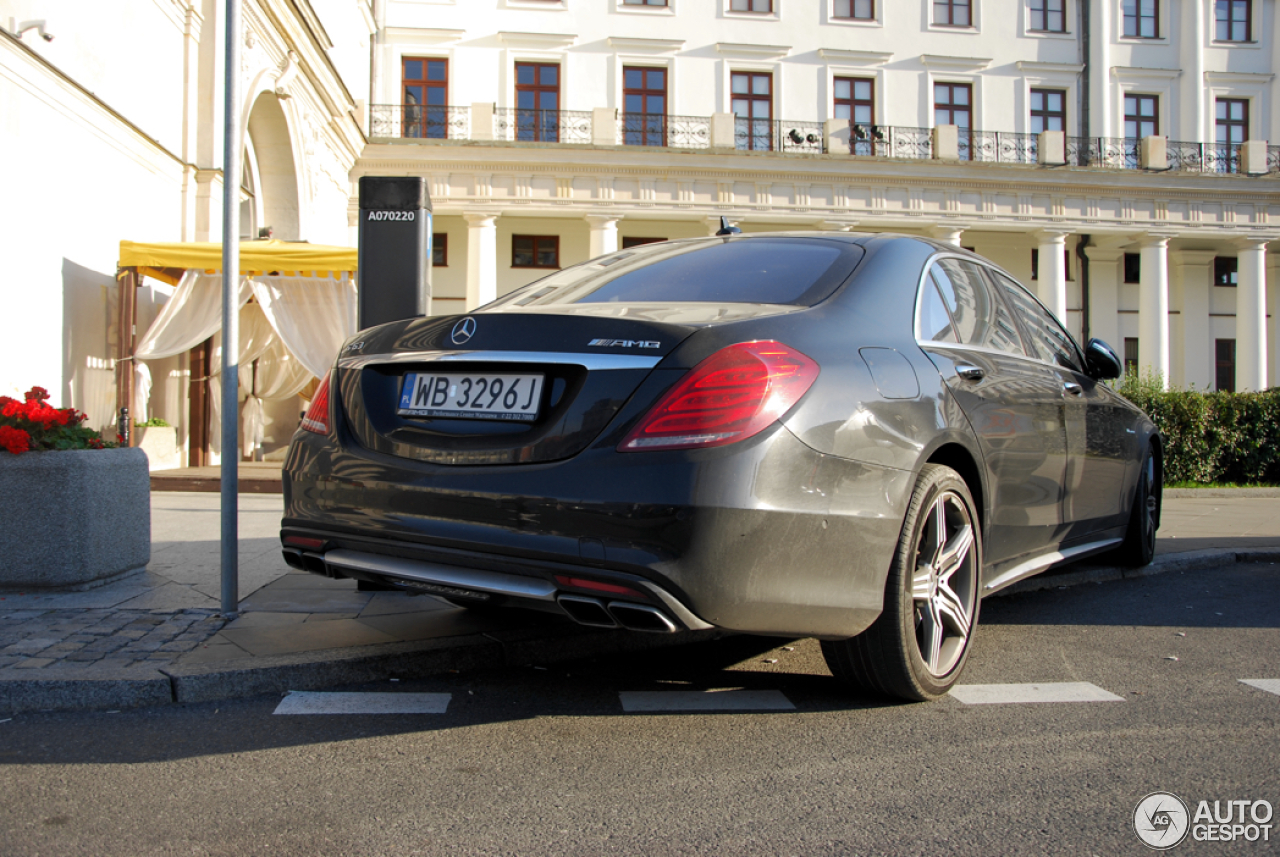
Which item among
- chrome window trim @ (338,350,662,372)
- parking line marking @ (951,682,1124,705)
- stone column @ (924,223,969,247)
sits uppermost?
stone column @ (924,223,969,247)

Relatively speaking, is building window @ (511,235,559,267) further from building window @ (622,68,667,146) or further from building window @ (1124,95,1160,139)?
building window @ (1124,95,1160,139)

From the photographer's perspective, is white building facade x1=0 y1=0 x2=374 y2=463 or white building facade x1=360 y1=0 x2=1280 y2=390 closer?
white building facade x1=0 y1=0 x2=374 y2=463

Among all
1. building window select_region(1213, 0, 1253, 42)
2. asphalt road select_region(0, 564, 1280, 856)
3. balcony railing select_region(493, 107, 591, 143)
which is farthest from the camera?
building window select_region(1213, 0, 1253, 42)

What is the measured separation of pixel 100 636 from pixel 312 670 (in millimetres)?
1007

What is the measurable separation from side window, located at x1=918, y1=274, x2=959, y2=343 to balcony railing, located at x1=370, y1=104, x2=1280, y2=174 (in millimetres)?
27597

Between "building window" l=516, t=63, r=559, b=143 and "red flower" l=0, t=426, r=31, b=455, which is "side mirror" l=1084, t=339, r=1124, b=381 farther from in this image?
"building window" l=516, t=63, r=559, b=143

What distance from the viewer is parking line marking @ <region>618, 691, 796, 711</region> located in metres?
3.11

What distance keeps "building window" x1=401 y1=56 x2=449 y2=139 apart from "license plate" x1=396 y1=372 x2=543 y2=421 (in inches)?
1205

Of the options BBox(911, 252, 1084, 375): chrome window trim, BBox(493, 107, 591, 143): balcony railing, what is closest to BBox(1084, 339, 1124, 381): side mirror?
BBox(911, 252, 1084, 375): chrome window trim

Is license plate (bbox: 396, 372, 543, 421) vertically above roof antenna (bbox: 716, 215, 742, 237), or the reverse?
roof antenna (bbox: 716, 215, 742, 237)

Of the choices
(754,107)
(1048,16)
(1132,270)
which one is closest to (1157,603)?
(754,107)

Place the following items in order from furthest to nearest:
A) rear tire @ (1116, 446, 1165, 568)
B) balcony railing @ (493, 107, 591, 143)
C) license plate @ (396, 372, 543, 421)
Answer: balcony railing @ (493, 107, 591, 143) < rear tire @ (1116, 446, 1165, 568) < license plate @ (396, 372, 543, 421)

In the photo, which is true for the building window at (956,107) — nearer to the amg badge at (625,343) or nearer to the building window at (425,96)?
the building window at (425,96)

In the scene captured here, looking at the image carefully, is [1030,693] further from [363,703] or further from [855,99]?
[855,99]
